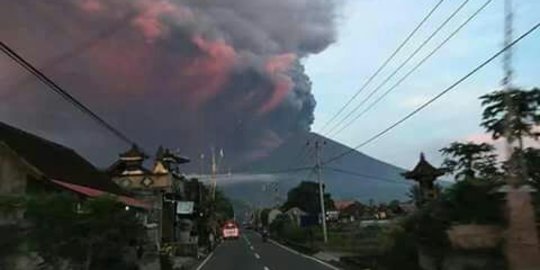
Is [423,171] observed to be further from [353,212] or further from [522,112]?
[353,212]

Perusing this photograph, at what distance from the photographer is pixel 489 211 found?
1866 centimetres

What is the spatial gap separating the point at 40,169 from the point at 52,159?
6844mm

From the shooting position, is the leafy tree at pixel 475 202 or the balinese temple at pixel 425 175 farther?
the balinese temple at pixel 425 175

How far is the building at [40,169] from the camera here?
24562 mm

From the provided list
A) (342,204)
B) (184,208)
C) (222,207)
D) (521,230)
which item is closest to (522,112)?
(521,230)

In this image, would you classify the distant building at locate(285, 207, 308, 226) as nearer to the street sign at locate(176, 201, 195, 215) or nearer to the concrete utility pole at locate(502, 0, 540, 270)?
the street sign at locate(176, 201, 195, 215)

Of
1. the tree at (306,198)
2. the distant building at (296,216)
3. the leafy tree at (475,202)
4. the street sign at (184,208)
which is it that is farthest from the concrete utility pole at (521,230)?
the tree at (306,198)

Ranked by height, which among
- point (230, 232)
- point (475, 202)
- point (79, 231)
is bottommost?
point (79, 231)

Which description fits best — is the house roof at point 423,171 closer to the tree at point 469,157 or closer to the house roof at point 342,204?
the tree at point 469,157

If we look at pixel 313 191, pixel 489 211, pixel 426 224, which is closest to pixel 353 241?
pixel 426 224

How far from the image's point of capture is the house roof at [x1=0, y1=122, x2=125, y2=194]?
2838 centimetres

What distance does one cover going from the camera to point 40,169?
1066 inches

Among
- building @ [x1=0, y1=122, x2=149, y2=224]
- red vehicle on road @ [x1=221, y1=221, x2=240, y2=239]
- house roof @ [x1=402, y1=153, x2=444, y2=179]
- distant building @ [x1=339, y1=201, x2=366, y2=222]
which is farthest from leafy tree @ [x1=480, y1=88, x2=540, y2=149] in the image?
distant building @ [x1=339, y1=201, x2=366, y2=222]

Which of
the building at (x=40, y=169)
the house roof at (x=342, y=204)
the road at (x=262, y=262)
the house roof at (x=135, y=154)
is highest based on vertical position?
the house roof at (x=342, y=204)
